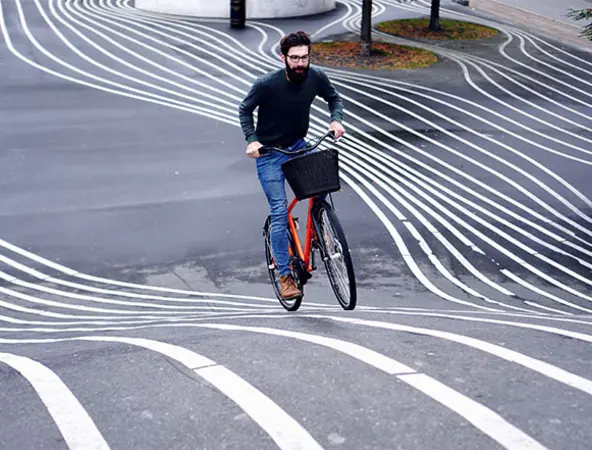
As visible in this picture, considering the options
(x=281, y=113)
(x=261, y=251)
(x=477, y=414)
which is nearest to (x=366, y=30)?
(x=261, y=251)

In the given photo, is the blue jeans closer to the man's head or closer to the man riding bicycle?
the man riding bicycle

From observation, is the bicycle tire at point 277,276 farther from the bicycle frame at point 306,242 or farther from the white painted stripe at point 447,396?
the white painted stripe at point 447,396

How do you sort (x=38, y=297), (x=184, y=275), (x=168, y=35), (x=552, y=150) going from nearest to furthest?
(x=38, y=297), (x=184, y=275), (x=552, y=150), (x=168, y=35)

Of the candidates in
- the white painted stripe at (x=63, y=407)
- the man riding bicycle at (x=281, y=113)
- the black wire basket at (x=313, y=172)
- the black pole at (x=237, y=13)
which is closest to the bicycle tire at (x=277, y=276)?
the man riding bicycle at (x=281, y=113)

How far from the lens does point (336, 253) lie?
7.08 meters

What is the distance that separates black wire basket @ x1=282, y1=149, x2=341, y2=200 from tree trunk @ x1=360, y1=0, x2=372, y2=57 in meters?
18.2

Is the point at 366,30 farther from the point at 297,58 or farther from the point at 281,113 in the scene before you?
the point at 297,58

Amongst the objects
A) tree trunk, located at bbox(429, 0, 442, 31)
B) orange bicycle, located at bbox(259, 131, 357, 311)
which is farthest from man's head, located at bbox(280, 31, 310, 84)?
tree trunk, located at bbox(429, 0, 442, 31)

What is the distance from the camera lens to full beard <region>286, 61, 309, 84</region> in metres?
6.73

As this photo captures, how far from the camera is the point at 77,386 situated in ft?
16.9

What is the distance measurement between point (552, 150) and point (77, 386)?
45.1 ft

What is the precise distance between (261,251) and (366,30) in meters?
13.6

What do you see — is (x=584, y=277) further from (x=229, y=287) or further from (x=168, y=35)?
(x=168, y=35)

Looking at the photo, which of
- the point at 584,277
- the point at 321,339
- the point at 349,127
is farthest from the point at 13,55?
the point at 321,339
